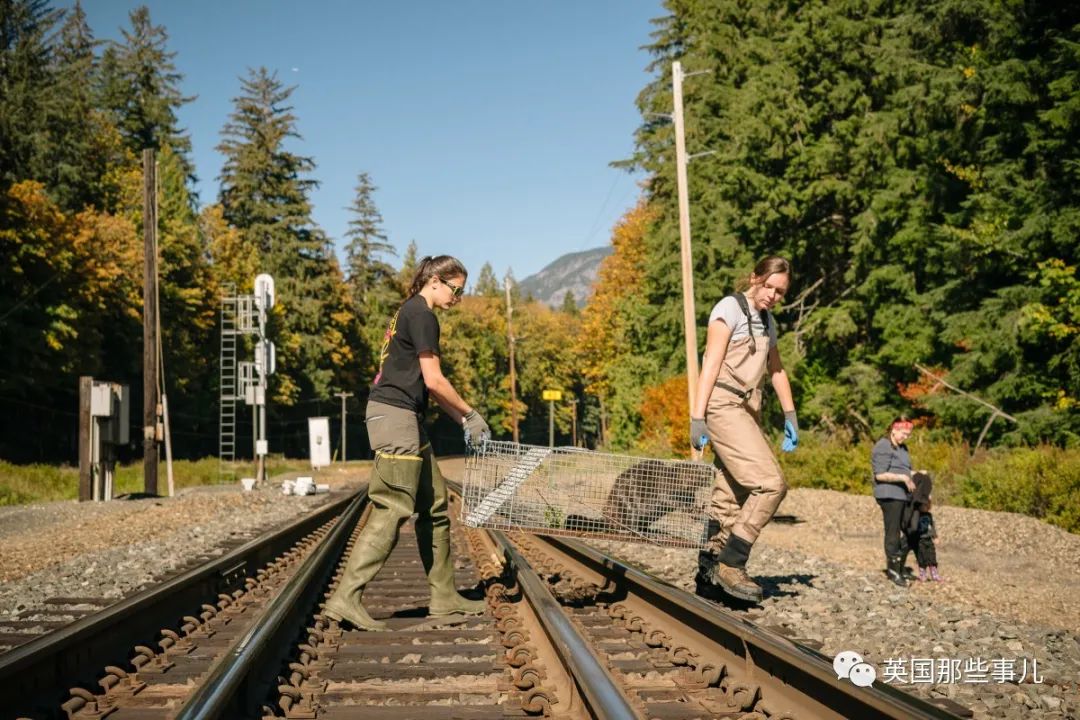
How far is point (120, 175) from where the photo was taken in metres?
54.5

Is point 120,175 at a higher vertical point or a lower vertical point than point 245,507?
higher

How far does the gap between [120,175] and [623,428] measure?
3253cm

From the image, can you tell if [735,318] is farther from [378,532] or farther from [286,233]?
[286,233]

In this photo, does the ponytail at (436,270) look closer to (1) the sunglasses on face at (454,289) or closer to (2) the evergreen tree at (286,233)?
(1) the sunglasses on face at (454,289)

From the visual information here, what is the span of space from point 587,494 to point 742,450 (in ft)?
3.50

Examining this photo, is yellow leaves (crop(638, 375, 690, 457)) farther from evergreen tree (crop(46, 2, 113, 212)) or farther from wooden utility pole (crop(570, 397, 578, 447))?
wooden utility pole (crop(570, 397, 578, 447))

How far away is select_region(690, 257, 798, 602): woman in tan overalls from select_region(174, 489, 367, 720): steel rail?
107 inches

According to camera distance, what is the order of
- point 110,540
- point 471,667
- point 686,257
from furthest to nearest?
point 686,257 < point 110,540 < point 471,667

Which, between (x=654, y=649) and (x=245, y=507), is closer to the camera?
(x=654, y=649)

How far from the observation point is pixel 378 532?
5.86m

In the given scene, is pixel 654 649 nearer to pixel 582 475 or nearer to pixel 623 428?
pixel 582 475

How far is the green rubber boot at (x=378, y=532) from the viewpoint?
5.71 meters

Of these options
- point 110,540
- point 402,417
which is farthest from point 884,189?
point 402,417

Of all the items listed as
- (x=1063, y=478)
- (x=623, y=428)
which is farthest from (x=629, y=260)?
(x=1063, y=478)
